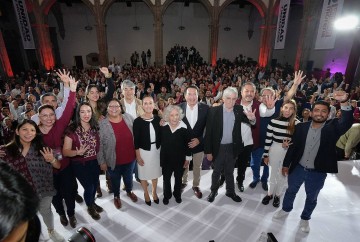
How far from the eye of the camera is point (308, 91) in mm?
8852

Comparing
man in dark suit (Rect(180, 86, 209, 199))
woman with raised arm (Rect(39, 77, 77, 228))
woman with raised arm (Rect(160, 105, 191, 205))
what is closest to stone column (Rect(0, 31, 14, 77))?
woman with raised arm (Rect(39, 77, 77, 228))

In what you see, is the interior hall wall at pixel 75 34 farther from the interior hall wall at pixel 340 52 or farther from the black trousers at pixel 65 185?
the black trousers at pixel 65 185

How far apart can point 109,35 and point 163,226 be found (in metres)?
18.8

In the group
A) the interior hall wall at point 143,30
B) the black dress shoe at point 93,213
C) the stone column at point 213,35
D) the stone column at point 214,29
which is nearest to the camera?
the black dress shoe at point 93,213

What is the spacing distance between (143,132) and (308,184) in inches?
88.0

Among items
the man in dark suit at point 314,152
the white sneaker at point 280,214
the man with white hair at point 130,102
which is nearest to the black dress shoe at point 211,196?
the white sneaker at point 280,214

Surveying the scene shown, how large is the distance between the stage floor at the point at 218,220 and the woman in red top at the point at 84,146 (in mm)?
594

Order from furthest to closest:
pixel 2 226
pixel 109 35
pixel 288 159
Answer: pixel 109 35
pixel 288 159
pixel 2 226

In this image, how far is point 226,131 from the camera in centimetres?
313

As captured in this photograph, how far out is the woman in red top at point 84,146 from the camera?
259 centimetres

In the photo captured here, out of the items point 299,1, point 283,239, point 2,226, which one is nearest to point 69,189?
point 2,226

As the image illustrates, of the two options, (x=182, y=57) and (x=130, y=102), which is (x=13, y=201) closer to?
(x=130, y=102)

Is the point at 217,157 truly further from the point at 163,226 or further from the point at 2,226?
the point at 2,226

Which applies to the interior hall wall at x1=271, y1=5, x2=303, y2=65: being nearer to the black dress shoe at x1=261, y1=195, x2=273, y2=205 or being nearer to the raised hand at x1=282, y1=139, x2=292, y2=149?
the raised hand at x1=282, y1=139, x2=292, y2=149
